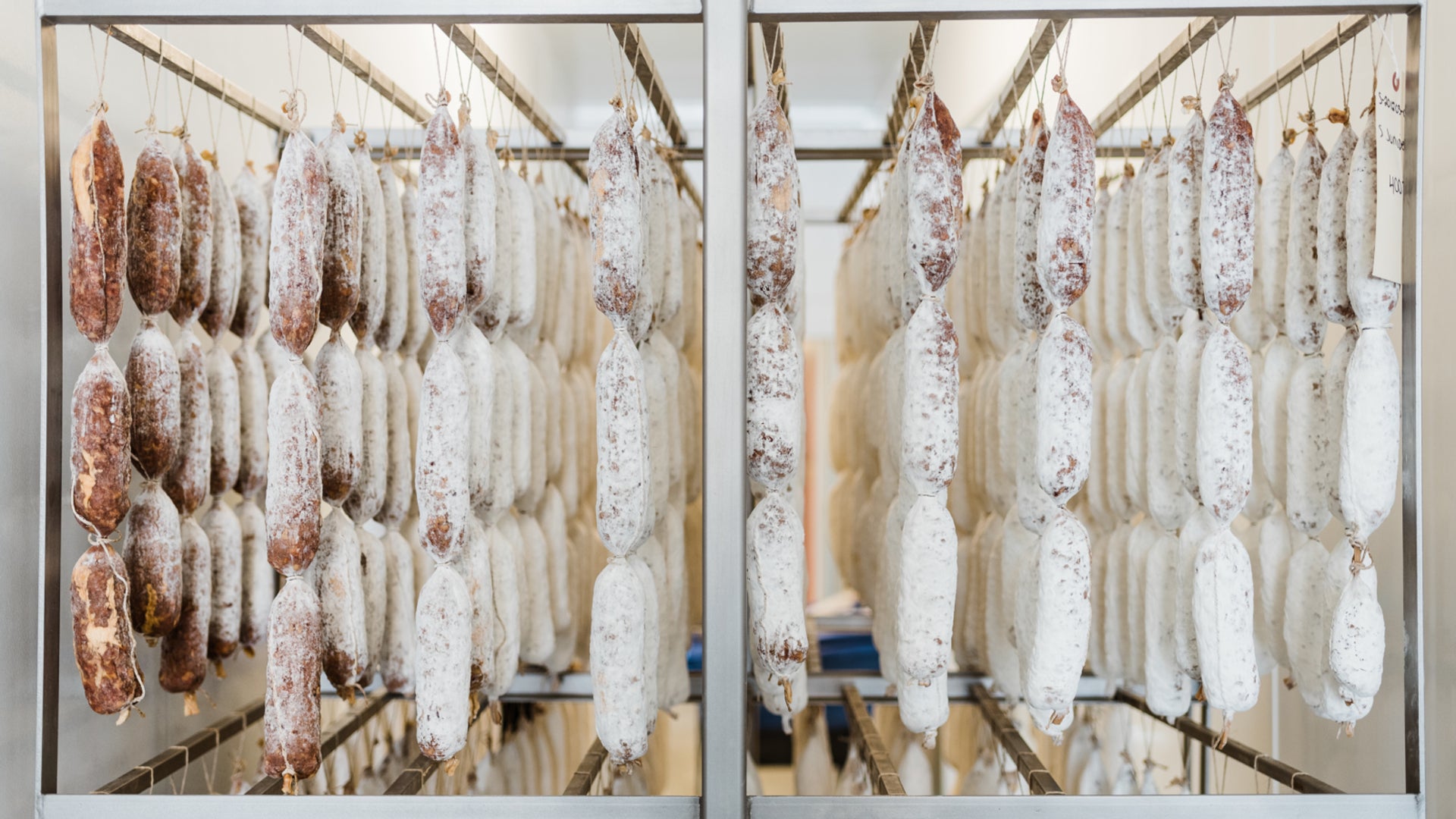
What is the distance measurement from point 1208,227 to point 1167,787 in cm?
188

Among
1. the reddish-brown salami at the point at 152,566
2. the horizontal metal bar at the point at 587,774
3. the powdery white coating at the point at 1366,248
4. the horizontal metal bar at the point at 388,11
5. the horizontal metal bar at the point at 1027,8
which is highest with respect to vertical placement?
the horizontal metal bar at the point at 388,11

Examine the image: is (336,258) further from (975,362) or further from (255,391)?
(975,362)

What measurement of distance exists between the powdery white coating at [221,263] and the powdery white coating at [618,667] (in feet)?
2.82

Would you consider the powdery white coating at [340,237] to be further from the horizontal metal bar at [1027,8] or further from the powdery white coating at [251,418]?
the horizontal metal bar at [1027,8]

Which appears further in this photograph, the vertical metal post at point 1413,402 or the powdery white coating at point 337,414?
the powdery white coating at point 337,414

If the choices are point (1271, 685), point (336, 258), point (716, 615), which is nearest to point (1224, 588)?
point (716, 615)

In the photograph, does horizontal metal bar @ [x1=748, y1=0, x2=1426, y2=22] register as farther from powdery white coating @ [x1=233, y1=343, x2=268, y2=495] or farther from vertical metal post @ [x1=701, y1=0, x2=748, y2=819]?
powdery white coating @ [x1=233, y1=343, x2=268, y2=495]

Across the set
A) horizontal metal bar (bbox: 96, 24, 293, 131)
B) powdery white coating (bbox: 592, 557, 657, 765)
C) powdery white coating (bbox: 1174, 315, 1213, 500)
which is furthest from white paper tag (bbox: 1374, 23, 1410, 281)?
horizontal metal bar (bbox: 96, 24, 293, 131)

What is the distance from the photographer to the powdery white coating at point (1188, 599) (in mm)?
1562

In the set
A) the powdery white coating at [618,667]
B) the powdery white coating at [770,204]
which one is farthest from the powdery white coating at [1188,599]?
the powdery white coating at [618,667]

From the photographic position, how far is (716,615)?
1.26m

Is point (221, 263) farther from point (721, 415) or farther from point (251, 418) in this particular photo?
point (721, 415)

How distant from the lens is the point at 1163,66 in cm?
179

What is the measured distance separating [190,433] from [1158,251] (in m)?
1.70
